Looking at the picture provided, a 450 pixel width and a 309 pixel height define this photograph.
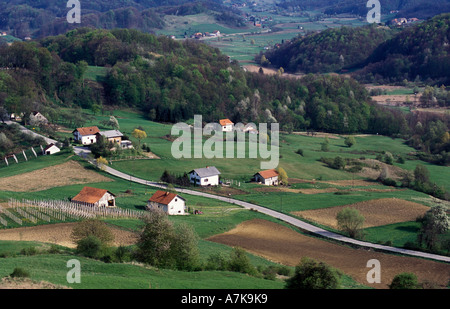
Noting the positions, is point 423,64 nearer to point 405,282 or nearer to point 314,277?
point 405,282

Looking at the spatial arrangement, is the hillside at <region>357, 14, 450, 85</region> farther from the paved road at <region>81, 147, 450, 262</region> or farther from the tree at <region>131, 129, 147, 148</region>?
the paved road at <region>81, 147, 450, 262</region>

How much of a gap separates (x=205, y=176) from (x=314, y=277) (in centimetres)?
3995

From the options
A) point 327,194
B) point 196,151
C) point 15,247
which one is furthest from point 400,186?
point 15,247

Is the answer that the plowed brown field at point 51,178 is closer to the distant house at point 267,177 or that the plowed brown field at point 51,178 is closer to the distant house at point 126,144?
the distant house at point 126,144

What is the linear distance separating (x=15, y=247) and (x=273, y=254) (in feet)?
64.7

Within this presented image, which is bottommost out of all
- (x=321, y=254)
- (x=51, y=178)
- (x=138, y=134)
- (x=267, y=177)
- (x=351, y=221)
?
(x=321, y=254)

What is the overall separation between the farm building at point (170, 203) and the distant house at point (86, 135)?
28212 mm

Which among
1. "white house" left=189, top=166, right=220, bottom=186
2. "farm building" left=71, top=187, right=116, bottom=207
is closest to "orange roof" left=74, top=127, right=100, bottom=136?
"white house" left=189, top=166, right=220, bottom=186

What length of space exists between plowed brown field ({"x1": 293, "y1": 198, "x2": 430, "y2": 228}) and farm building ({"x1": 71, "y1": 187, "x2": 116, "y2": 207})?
19.2 metres

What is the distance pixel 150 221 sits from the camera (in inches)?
1383

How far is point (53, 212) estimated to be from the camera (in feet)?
161

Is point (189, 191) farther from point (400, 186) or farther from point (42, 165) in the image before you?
point (400, 186)

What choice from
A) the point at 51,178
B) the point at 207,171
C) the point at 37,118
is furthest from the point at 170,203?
the point at 37,118

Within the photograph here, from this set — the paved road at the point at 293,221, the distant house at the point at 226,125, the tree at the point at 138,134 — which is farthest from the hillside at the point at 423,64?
the paved road at the point at 293,221
